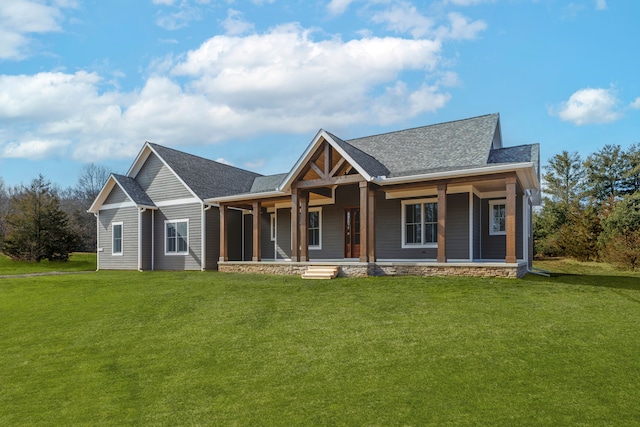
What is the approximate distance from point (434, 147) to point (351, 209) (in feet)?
13.0

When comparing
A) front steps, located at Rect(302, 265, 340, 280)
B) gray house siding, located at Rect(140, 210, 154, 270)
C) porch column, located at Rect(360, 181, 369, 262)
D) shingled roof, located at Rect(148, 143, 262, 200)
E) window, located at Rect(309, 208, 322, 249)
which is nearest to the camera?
front steps, located at Rect(302, 265, 340, 280)

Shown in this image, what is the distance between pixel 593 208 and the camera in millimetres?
27719

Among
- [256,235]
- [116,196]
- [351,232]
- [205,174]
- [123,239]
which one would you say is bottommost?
[123,239]

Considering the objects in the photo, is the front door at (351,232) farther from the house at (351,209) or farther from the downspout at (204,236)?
the downspout at (204,236)

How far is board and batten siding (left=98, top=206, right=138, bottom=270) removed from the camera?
20.6 m

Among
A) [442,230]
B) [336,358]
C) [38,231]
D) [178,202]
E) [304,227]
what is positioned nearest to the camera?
[336,358]

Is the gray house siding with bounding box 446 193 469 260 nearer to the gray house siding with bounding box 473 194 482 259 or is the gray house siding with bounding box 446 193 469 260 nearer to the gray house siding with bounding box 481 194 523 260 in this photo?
the gray house siding with bounding box 473 194 482 259

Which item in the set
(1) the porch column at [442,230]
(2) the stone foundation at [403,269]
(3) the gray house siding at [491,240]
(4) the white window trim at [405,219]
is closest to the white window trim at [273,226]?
(2) the stone foundation at [403,269]

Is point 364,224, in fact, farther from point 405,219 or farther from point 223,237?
point 223,237

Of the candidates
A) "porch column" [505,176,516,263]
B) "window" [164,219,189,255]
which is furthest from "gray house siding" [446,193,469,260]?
"window" [164,219,189,255]

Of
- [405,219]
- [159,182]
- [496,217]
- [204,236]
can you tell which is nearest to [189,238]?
[204,236]

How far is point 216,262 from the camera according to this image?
19094 mm

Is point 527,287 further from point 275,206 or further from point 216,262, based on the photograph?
point 216,262

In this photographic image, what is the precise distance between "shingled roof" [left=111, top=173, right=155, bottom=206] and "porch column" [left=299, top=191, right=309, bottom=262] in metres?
8.91
